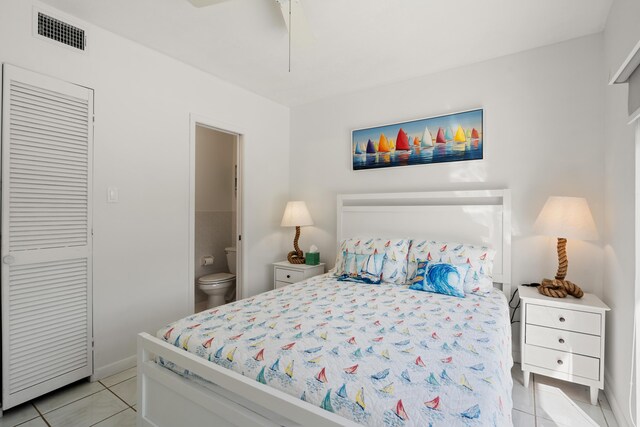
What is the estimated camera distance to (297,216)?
3502 millimetres

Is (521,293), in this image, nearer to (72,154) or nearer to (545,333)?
(545,333)

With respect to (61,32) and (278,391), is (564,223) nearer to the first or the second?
(278,391)

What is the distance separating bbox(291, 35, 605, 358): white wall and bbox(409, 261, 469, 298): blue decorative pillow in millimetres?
646

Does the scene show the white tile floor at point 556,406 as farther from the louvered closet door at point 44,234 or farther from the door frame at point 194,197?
the louvered closet door at point 44,234

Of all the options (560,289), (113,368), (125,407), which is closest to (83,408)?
(125,407)

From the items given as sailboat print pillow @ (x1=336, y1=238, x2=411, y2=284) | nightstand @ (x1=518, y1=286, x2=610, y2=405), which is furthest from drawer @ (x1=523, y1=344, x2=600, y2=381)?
sailboat print pillow @ (x1=336, y1=238, x2=411, y2=284)

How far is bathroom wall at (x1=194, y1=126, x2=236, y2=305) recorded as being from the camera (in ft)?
13.8

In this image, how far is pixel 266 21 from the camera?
223 centimetres

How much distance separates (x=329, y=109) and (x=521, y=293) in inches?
103

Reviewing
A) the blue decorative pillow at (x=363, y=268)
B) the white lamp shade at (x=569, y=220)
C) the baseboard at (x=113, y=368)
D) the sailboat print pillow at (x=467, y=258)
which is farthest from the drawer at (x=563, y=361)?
the baseboard at (x=113, y=368)

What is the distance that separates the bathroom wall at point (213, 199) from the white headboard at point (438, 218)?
1.88 meters

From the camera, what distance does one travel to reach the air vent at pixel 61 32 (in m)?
2.04

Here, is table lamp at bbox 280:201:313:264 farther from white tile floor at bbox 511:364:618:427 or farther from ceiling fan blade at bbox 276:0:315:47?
white tile floor at bbox 511:364:618:427

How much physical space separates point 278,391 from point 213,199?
3.64m
